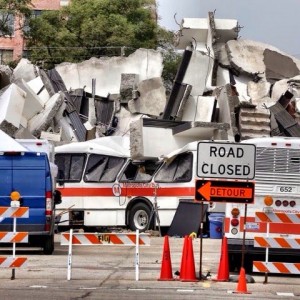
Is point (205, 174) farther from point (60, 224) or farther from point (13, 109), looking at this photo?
point (13, 109)

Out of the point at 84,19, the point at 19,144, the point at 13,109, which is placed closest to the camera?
the point at 19,144

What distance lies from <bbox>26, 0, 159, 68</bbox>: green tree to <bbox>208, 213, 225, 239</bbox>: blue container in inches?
1504

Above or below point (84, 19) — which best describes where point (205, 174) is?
below

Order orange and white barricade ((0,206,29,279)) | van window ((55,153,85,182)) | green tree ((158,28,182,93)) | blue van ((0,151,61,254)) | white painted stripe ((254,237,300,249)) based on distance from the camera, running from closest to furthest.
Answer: orange and white barricade ((0,206,29,279)) → white painted stripe ((254,237,300,249)) → blue van ((0,151,61,254)) → van window ((55,153,85,182)) → green tree ((158,28,182,93))

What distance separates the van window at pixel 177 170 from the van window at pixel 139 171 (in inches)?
18.3

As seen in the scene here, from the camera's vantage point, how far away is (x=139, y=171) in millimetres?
31781

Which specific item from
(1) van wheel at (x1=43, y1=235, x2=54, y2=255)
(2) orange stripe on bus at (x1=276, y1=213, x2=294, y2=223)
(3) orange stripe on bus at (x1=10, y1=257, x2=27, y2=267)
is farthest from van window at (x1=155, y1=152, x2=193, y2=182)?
(3) orange stripe on bus at (x1=10, y1=257, x2=27, y2=267)

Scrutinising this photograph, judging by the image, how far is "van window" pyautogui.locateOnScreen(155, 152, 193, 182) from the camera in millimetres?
30094

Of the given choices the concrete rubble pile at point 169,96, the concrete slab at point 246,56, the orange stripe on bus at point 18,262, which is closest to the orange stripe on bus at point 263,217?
the orange stripe on bus at point 18,262

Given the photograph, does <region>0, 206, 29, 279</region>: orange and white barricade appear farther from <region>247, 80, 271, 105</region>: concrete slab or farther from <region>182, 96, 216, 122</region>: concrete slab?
<region>247, 80, 271, 105</region>: concrete slab

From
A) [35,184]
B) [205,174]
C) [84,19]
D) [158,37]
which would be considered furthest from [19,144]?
[158,37]

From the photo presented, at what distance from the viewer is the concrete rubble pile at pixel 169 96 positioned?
111 ft

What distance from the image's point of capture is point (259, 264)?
16844 mm

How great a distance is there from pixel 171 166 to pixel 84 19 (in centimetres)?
3962
